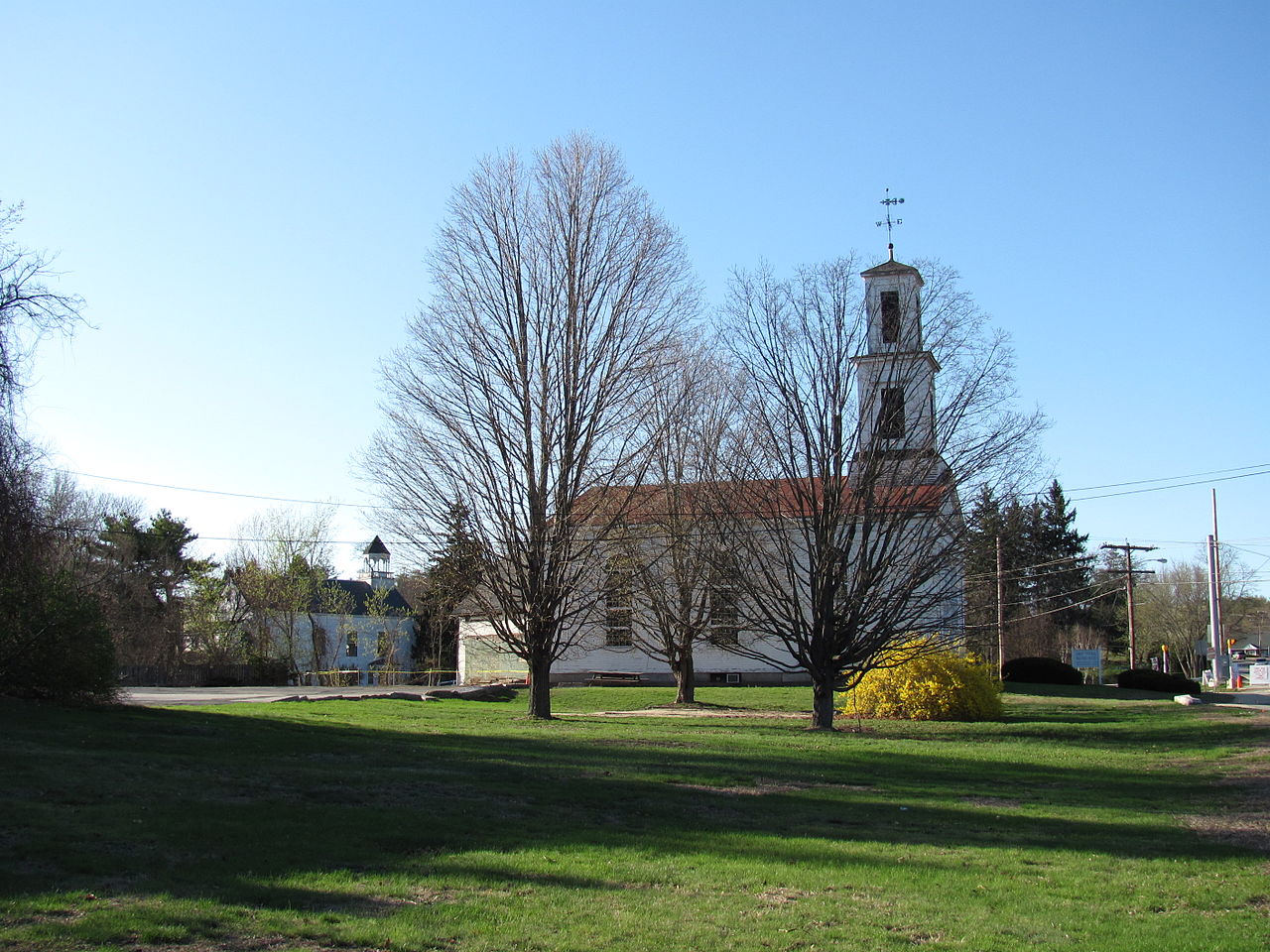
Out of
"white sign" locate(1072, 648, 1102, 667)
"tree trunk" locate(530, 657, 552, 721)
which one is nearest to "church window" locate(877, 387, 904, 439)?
"tree trunk" locate(530, 657, 552, 721)

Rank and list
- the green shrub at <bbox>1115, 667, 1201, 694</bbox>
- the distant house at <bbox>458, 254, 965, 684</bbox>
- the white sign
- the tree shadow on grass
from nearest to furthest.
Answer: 1. the tree shadow on grass
2. the distant house at <bbox>458, 254, 965, 684</bbox>
3. the green shrub at <bbox>1115, 667, 1201, 694</bbox>
4. the white sign

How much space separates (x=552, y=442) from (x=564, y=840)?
583 inches

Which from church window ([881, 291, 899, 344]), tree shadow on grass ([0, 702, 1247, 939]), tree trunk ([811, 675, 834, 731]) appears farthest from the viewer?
tree trunk ([811, 675, 834, 731])

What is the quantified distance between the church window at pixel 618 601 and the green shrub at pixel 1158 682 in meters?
24.5

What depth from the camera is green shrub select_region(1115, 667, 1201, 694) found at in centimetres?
4403

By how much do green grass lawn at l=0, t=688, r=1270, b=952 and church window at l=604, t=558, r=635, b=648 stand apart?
22.8 ft

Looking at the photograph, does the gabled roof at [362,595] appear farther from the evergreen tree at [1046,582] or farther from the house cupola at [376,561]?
the evergreen tree at [1046,582]

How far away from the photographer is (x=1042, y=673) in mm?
45938

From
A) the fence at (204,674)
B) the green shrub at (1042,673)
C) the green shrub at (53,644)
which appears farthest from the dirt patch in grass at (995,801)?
the fence at (204,674)

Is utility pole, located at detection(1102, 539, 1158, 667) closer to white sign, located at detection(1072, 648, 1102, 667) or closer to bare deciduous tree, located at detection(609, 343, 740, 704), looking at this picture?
white sign, located at detection(1072, 648, 1102, 667)

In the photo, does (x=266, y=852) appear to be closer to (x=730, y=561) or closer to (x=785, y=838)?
(x=785, y=838)

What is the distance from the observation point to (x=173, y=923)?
6.29 meters

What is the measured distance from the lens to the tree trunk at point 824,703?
77.6ft

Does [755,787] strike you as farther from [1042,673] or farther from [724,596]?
[1042,673]
